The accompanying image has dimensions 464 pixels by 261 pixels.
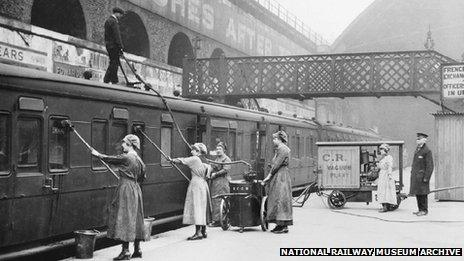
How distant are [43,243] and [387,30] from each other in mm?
51179

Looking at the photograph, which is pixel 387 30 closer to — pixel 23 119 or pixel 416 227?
pixel 416 227

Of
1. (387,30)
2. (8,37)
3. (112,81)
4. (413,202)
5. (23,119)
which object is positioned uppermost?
(387,30)

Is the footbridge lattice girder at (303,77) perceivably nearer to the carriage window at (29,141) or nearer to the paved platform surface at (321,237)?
the paved platform surface at (321,237)

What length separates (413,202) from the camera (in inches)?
706

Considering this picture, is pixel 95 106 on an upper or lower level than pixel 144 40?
lower

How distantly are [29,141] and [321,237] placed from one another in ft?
17.0

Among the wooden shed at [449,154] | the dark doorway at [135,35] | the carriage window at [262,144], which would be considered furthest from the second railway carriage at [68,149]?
the dark doorway at [135,35]

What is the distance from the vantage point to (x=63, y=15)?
19359mm

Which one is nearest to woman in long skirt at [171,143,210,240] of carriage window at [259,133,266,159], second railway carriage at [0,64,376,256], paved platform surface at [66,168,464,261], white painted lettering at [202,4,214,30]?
paved platform surface at [66,168,464,261]

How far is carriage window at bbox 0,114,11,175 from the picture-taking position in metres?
7.39

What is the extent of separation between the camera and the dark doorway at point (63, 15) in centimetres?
1903

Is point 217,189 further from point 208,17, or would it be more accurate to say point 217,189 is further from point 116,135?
point 208,17

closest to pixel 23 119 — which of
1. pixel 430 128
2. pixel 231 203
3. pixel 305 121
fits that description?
pixel 231 203

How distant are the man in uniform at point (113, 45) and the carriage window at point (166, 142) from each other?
1405 millimetres
